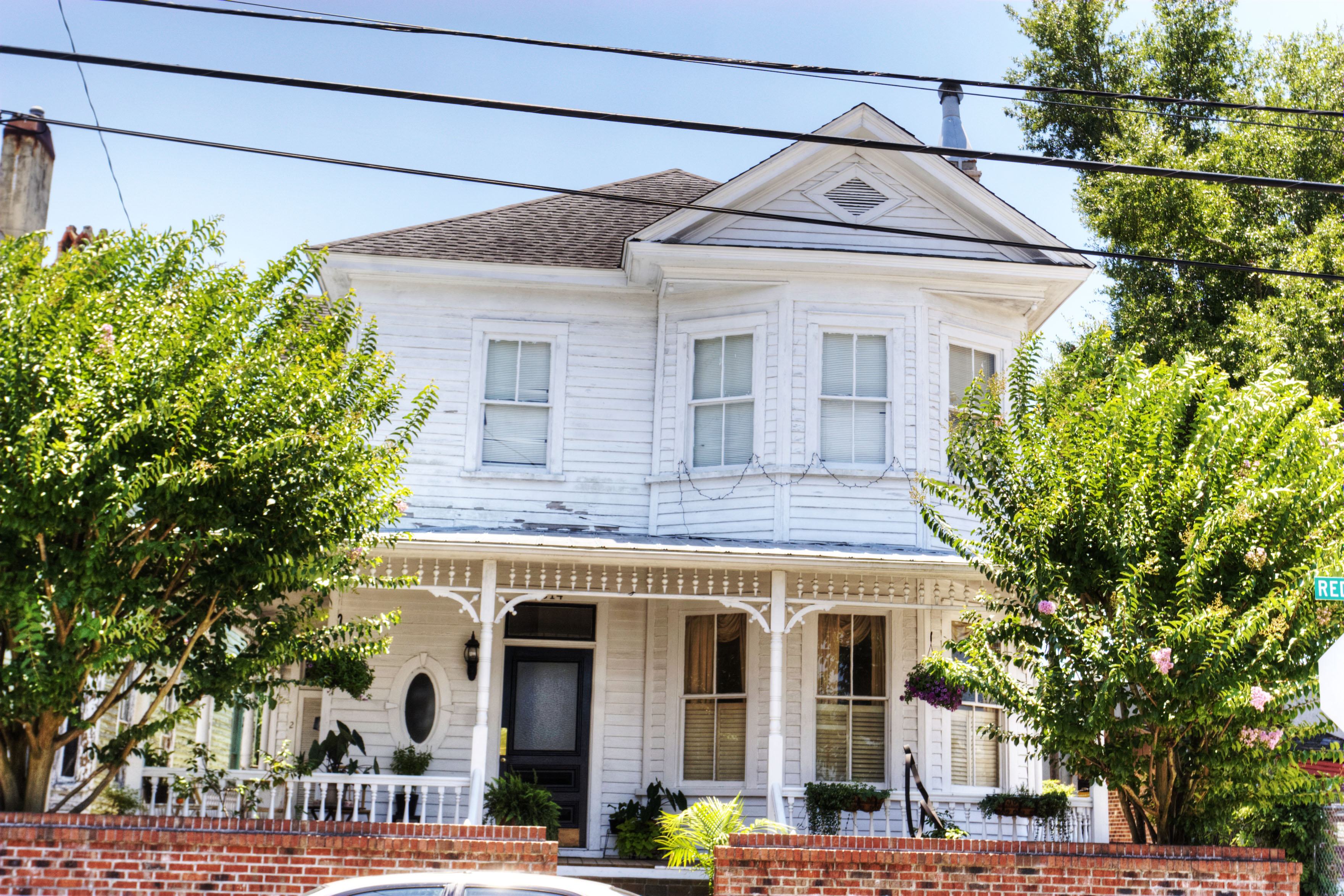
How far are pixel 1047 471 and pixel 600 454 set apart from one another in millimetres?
6092

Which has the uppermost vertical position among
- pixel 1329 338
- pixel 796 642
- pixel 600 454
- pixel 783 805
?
pixel 1329 338

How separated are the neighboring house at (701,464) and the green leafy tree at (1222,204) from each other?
17.5ft

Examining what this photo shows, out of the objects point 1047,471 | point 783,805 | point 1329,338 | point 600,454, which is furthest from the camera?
point 1329,338

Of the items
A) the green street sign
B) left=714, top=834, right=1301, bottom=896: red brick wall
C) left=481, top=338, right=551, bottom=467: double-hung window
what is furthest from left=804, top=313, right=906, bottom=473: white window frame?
the green street sign

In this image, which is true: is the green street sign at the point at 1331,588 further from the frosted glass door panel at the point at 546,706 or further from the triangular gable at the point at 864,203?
the frosted glass door panel at the point at 546,706

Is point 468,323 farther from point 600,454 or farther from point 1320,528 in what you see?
point 1320,528

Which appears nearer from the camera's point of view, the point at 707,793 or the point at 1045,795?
the point at 1045,795

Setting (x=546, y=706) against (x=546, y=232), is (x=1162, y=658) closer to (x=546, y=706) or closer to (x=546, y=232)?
(x=546, y=706)

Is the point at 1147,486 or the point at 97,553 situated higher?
the point at 1147,486

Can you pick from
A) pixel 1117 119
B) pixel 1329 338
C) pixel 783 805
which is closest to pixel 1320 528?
pixel 783 805

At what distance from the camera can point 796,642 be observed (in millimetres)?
13430

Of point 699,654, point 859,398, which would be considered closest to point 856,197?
point 859,398

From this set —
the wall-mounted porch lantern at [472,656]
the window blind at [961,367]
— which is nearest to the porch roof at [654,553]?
the wall-mounted porch lantern at [472,656]

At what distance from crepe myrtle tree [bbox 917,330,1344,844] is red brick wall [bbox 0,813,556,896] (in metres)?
3.60
